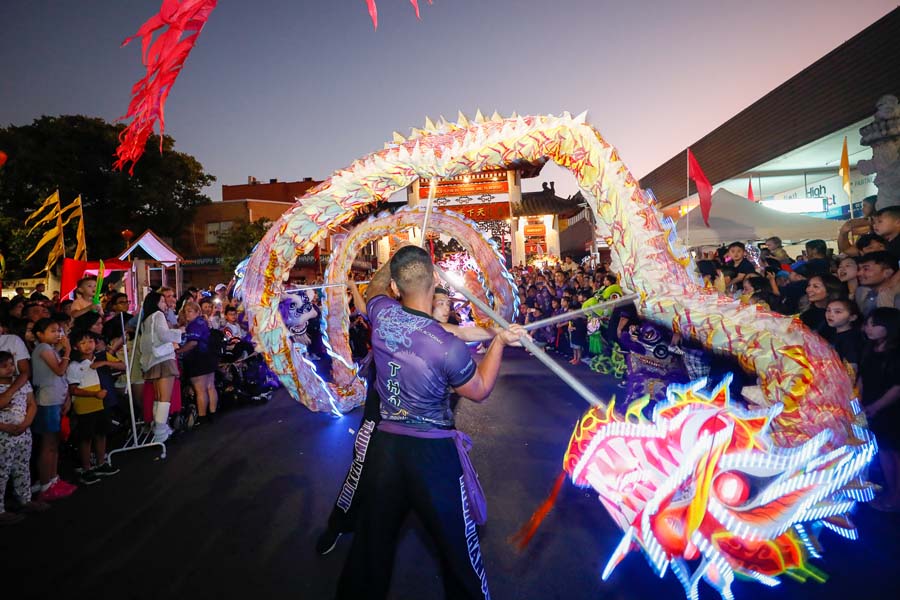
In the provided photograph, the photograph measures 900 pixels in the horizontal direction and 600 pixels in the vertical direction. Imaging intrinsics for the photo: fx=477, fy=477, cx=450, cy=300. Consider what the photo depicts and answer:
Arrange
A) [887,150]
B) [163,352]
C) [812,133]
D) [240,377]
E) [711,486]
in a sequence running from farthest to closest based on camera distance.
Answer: [812,133] < [240,377] < [887,150] < [163,352] < [711,486]

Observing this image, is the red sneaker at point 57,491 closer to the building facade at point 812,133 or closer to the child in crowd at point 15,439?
the child in crowd at point 15,439

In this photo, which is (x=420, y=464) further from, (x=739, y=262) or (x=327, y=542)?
(x=739, y=262)

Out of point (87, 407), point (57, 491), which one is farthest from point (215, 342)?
point (57, 491)

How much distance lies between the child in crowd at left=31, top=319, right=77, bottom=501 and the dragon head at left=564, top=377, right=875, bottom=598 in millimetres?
4362

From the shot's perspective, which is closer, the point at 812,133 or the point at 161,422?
the point at 161,422

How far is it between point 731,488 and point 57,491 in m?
5.14

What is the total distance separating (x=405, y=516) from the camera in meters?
2.09

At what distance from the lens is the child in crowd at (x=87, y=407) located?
4.47 meters

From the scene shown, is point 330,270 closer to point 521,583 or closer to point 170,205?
point 521,583

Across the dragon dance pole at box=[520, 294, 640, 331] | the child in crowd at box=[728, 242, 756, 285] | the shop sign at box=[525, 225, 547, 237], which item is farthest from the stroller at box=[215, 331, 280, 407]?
the shop sign at box=[525, 225, 547, 237]

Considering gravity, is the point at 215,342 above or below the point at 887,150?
below

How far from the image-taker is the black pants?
6.64 feet

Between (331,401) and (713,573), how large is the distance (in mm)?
4584

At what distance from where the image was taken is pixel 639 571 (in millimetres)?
2795
